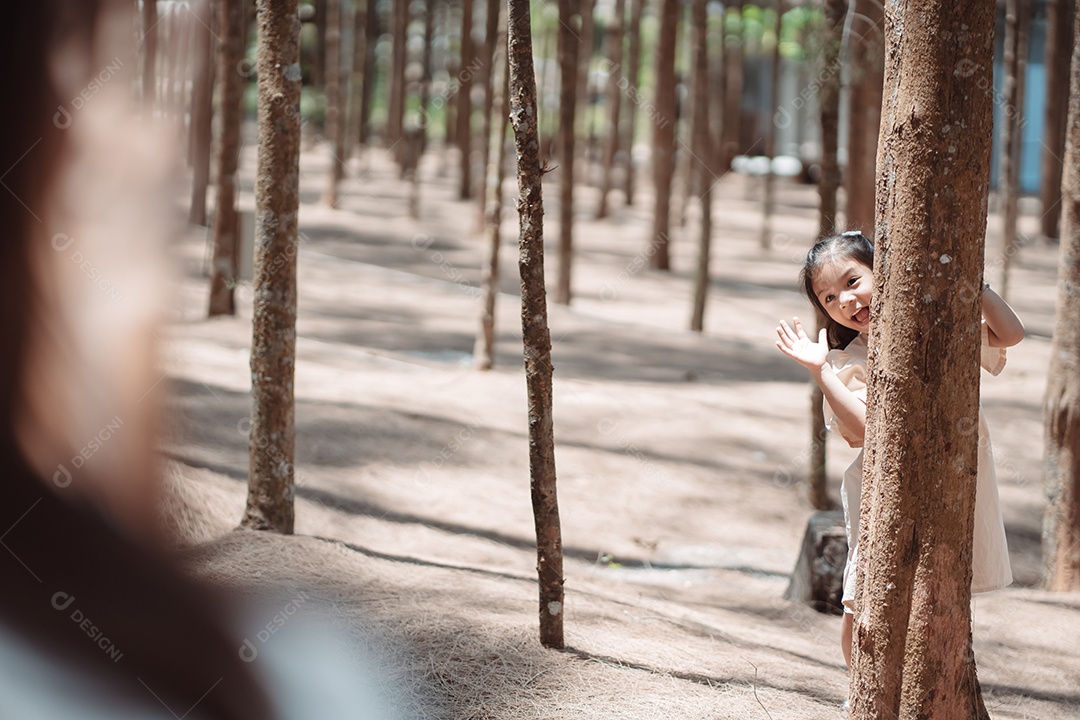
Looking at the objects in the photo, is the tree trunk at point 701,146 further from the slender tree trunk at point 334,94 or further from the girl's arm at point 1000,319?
the girl's arm at point 1000,319

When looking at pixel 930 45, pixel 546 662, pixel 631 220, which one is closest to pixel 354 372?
pixel 546 662

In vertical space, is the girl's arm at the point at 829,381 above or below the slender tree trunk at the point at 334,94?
below

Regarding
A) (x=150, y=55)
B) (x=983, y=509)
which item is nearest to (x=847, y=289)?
(x=983, y=509)

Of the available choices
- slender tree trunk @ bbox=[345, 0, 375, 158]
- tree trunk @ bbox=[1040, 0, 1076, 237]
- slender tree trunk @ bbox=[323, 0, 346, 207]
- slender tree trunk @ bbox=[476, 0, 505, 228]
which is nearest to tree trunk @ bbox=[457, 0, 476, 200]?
slender tree trunk @ bbox=[476, 0, 505, 228]

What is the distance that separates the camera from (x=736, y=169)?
98.0 feet

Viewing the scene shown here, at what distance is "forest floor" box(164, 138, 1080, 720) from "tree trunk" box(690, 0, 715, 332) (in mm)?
590

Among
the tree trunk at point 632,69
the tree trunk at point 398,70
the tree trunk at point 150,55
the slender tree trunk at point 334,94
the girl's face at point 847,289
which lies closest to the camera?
the girl's face at point 847,289

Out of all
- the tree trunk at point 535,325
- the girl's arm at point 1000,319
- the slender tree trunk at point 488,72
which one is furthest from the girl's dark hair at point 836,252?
the slender tree trunk at point 488,72

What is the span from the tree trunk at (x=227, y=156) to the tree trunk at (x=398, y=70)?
31.8 ft

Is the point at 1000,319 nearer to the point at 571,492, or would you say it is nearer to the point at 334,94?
the point at 571,492

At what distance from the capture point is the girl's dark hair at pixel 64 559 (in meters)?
3.66

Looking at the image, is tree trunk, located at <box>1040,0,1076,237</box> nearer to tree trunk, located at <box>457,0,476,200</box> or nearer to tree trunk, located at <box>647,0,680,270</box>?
tree trunk, located at <box>647,0,680,270</box>

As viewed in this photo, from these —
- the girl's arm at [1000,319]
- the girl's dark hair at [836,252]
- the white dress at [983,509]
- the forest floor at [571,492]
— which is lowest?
the forest floor at [571,492]

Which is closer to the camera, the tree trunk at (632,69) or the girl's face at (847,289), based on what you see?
the girl's face at (847,289)
